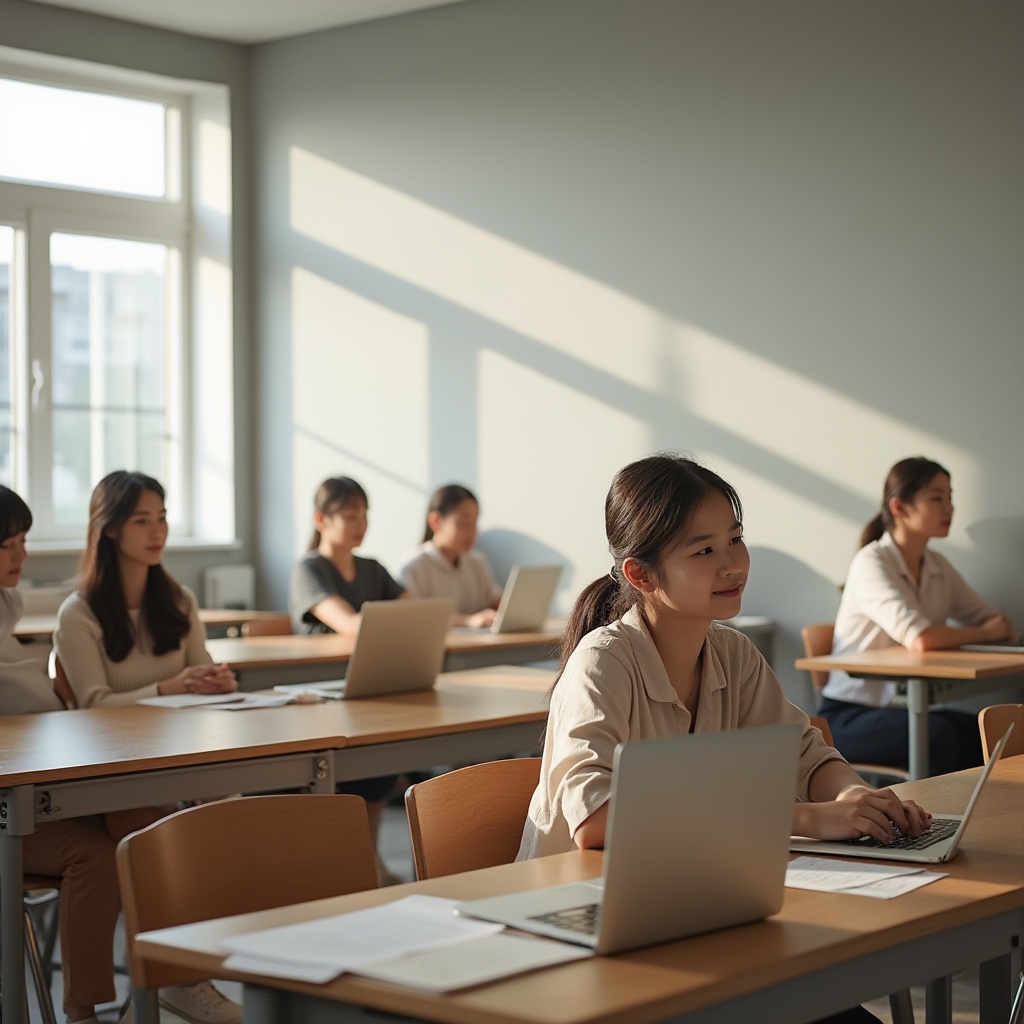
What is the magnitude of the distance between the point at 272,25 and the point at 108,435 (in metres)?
2.13

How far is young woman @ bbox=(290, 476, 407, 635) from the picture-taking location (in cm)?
494

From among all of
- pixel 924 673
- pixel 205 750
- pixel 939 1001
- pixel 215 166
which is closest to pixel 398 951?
pixel 939 1001

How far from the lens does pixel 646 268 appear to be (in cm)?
599

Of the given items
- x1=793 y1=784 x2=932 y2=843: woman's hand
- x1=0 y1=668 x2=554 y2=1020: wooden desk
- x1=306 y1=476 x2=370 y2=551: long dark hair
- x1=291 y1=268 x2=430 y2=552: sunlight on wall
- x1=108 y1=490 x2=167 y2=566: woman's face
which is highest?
x1=291 y1=268 x2=430 y2=552: sunlight on wall

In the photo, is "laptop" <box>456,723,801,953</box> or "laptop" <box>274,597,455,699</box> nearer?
"laptop" <box>456,723,801,953</box>

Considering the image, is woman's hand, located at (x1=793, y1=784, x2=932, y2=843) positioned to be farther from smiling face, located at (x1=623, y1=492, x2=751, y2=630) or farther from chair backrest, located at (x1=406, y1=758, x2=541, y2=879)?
chair backrest, located at (x1=406, y1=758, x2=541, y2=879)

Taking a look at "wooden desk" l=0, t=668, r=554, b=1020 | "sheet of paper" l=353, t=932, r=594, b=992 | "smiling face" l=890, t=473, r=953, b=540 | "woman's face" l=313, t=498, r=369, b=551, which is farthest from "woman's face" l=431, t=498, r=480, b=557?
"sheet of paper" l=353, t=932, r=594, b=992

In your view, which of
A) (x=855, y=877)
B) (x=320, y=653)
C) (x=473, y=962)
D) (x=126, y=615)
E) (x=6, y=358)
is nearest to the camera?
(x=473, y=962)

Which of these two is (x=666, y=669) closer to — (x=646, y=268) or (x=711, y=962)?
(x=711, y=962)

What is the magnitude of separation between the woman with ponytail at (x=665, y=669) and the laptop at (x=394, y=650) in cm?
146

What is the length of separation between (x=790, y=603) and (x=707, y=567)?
3.66m

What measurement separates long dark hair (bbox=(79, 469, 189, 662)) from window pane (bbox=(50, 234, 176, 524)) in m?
3.35

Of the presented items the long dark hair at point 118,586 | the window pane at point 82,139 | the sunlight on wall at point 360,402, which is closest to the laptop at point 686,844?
the long dark hair at point 118,586

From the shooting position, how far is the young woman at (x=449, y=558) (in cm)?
584
